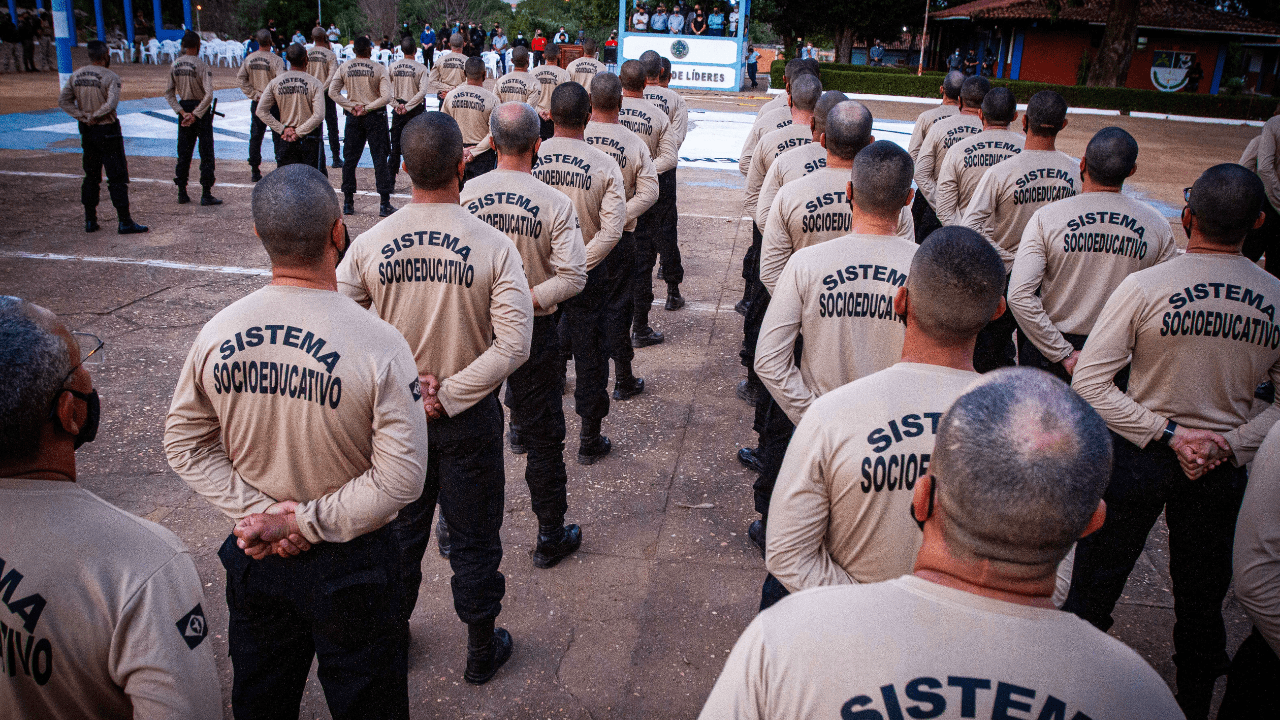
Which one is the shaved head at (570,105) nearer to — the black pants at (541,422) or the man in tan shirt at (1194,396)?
the black pants at (541,422)

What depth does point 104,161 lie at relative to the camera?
1023 centimetres

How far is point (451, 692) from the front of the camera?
3619 millimetres

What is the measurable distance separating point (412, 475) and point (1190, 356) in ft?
9.66

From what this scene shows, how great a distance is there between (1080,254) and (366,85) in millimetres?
10303

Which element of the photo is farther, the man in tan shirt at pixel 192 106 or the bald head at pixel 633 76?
the man in tan shirt at pixel 192 106

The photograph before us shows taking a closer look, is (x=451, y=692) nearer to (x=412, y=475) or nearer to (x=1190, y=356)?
(x=412, y=475)

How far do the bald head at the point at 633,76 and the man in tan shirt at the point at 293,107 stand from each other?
533 cm

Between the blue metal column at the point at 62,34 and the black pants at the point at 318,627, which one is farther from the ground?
the blue metal column at the point at 62,34

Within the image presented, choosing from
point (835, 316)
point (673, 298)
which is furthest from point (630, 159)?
point (835, 316)

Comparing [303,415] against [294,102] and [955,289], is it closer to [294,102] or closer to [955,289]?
[955,289]

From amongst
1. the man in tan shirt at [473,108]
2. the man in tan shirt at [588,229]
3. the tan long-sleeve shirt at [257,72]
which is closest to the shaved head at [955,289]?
the man in tan shirt at [588,229]

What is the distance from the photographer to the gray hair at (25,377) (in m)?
1.71

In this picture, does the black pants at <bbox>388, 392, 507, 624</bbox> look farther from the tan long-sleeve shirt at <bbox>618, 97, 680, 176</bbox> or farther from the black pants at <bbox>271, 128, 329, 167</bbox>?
the black pants at <bbox>271, 128, 329, 167</bbox>

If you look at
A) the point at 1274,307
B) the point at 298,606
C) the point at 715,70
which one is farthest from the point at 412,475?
the point at 715,70
